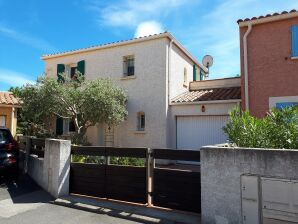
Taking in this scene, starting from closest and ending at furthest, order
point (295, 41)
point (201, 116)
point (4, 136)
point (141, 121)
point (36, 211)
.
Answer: point (36, 211) < point (4, 136) < point (295, 41) < point (201, 116) < point (141, 121)

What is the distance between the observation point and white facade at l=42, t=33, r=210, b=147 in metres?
14.5

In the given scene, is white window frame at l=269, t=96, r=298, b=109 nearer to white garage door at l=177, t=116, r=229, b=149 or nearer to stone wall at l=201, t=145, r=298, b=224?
white garage door at l=177, t=116, r=229, b=149

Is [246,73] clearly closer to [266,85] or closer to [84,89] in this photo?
[266,85]

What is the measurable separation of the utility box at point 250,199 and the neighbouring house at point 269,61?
286 inches

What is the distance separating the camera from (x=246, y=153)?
16.5 feet

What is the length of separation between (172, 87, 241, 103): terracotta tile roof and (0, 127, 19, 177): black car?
7740 millimetres

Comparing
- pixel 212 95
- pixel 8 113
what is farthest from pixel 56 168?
pixel 8 113

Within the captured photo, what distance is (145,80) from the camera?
1509 cm

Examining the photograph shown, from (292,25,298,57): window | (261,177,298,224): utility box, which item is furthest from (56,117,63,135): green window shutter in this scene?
(261,177,298,224): utility box

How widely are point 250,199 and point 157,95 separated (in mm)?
10094

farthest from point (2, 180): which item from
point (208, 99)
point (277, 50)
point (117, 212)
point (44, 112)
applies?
point (277, 50)

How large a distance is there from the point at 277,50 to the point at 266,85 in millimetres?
1418

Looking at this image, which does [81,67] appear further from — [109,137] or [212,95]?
[212,95]

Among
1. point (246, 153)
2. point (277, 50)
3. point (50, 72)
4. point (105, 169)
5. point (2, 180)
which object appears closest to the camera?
point (246, 153)
